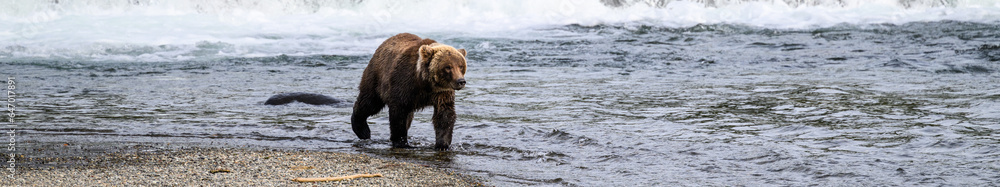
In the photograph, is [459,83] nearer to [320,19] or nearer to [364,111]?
[364,111]

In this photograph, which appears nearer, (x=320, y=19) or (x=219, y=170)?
(x=219, y=170)

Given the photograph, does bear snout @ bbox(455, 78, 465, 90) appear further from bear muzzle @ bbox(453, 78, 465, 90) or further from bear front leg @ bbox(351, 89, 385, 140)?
bear front leg @ bbox(351, 89, 385, 140)

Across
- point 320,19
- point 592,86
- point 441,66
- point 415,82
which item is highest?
point 320,19

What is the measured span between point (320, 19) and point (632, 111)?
15126 mm

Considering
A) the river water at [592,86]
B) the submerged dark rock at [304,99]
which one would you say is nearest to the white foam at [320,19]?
the river water at [592,86]

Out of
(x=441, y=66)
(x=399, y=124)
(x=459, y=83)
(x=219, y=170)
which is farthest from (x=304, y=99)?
(x=219, y=170)

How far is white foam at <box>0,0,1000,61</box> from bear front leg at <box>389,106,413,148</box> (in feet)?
33.3

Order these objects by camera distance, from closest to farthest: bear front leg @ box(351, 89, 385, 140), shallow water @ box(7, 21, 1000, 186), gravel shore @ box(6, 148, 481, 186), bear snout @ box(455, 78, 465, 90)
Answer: gravel shore @ box(6, 148, 481, 186), shallow water @ box(7, 21, 1000, 186), bear snout @ box(455, 78, 465, 90), bear front leg @ box(351, 89, 385, 140)

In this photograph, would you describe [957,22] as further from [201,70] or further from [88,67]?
[88,67]

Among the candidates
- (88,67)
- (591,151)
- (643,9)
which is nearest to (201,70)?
(88,67)

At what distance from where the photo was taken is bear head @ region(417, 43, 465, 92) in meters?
6.24

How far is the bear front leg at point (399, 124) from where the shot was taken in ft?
21.8

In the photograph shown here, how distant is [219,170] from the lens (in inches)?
203

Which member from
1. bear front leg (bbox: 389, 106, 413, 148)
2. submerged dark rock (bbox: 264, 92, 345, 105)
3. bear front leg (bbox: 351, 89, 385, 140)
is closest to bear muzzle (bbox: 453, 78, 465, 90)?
bear front leg (bbox: 389, 106, 413, 148)
